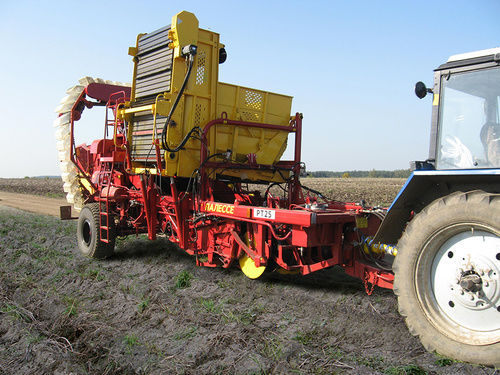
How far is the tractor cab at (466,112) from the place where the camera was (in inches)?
132

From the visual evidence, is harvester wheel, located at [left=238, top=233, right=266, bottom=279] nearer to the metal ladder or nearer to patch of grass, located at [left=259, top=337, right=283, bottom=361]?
patch of grass, located at [left=259, top=337, right=283, bottom=361]

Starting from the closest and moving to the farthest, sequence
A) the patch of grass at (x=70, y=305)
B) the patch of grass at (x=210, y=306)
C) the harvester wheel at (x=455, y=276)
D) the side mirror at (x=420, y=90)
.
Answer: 1. the harvester wheel at (x=455, y=276)
2. the side mirror at (x=420, y=90)
3. the patch of grass at (x=70, y=305)
4. the patch of grass at (x=210, y=306)

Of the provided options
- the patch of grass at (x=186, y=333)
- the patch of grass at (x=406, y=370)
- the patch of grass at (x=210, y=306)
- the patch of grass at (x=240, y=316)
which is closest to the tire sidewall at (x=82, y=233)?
the patch of grass at (x=210, y=306)

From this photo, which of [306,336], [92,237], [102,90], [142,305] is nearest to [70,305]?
[142,305]

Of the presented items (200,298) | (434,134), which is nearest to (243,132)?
(200,298)

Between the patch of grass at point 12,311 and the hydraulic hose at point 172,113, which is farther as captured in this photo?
the hydraulic hose at point 172,113

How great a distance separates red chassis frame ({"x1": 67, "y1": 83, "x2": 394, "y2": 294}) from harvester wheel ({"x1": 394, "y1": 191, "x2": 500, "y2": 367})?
0.82 metres

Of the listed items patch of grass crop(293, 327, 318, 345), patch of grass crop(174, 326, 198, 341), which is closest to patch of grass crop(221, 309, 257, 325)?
patch of grass crop(174, 326, 198, 341)

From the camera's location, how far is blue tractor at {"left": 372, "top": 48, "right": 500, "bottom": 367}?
10.1 ft

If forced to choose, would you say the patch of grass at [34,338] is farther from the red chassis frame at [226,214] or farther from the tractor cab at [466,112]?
the tractor cab at [466,112]

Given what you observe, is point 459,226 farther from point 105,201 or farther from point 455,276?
point 105,201

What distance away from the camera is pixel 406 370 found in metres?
3.12

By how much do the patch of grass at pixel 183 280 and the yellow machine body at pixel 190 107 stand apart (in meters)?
1.44

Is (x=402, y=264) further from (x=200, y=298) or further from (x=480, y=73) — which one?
(x=200, y=298)
